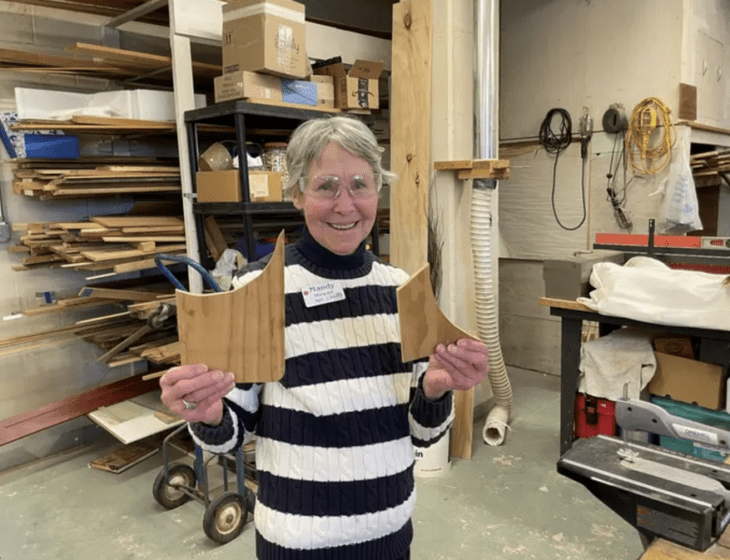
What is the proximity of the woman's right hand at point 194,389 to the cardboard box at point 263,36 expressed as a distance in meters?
2.01

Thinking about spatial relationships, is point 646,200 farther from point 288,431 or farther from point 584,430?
point 288,431

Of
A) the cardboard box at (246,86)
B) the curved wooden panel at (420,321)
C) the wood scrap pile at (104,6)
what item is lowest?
the curved wooden panel at (420,321)

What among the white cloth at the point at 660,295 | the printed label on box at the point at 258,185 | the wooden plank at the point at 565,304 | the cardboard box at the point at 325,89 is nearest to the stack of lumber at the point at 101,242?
the printed label on box at the point at 258,185

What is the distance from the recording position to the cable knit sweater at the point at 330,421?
1.13m

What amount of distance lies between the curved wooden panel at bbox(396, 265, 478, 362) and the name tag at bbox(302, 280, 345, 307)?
17cm

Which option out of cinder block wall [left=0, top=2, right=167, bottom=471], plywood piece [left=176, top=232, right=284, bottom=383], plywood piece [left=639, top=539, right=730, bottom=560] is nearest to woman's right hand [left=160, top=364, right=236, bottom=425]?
plywood piece [left=176, top=232, right=284, bottom=383]

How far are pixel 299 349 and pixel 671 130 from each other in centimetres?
345

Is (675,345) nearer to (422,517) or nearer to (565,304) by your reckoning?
(565,304)

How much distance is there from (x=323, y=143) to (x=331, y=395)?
19.3 inches

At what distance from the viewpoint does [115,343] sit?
3.23 metres

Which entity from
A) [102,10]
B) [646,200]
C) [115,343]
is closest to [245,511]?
[115,343]

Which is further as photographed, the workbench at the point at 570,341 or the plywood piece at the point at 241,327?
the workbench at the point at 570,341

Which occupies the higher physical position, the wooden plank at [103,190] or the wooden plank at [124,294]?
the wooden plank at [103,190]

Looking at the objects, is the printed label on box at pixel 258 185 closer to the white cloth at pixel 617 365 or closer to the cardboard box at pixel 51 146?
the cardboard box at pixel 51 146
